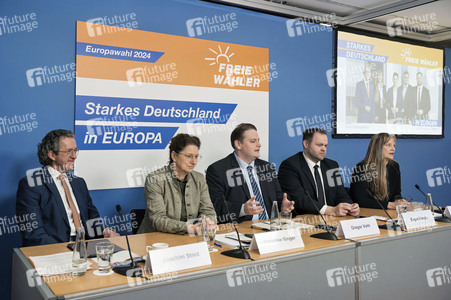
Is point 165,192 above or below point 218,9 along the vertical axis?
below

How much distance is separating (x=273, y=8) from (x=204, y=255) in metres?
3.26

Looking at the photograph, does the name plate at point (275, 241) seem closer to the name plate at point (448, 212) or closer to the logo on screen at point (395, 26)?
Result: the name plate at point (448, 212)

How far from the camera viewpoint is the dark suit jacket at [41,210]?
2375 millimetres

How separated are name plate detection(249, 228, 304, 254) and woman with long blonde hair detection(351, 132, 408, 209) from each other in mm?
1518

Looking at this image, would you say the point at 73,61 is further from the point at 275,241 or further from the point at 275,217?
the point at 275,241

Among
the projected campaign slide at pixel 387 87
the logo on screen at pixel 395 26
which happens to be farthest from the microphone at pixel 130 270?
the logo on screen at pixel 395 26

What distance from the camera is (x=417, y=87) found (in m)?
5.44

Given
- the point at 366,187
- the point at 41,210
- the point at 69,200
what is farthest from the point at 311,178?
the point at 41,210

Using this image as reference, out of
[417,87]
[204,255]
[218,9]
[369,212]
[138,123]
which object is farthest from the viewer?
[417,87]

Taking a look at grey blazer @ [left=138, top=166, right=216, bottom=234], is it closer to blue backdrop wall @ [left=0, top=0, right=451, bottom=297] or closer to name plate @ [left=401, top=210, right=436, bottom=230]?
blue backdrop wall @ [left=0, top=0, right=451, bottom=297]

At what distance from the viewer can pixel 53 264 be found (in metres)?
1.70

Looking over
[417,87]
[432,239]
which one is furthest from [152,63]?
[417,87]

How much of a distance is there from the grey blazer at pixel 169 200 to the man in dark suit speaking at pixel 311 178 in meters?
0.81

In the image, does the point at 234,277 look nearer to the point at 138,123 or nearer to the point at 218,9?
the point at 138,123
